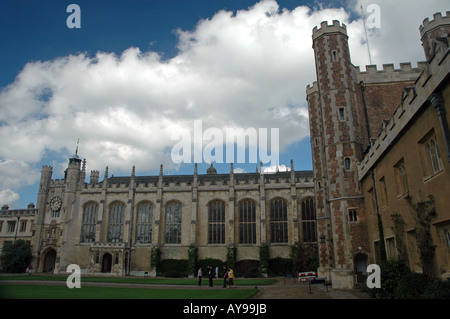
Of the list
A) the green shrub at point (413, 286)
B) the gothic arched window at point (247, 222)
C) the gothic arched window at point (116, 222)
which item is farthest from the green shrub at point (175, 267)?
the green shrub at point (413, 286)

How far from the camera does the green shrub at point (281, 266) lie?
107 feet

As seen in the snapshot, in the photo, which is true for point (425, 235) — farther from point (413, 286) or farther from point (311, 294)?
point (311, 294)

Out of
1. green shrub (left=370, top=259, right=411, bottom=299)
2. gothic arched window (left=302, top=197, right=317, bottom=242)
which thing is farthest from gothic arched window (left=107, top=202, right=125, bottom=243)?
green shrub (left=370, top=259, right=411, bottom=299)

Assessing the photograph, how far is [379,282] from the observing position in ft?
42.0

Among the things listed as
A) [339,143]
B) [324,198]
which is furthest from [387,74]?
[324,198]

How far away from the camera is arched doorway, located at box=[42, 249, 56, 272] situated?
40500 mm

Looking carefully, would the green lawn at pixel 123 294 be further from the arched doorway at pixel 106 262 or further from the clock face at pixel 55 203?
the clock face at pixel 55 203

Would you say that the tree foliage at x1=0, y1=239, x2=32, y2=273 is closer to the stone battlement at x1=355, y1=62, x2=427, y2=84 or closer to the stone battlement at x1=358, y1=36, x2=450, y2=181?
the stone battlement at x1=358, y1=36, x2=450, y2=181

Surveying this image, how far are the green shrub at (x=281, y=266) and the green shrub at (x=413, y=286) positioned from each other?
76.2ft

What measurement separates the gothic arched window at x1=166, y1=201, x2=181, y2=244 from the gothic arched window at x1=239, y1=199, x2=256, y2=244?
7.23 metres

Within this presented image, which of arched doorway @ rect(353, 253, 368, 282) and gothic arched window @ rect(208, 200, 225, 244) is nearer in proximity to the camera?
arched doorway @ rect(353, 253, 368, 282)
